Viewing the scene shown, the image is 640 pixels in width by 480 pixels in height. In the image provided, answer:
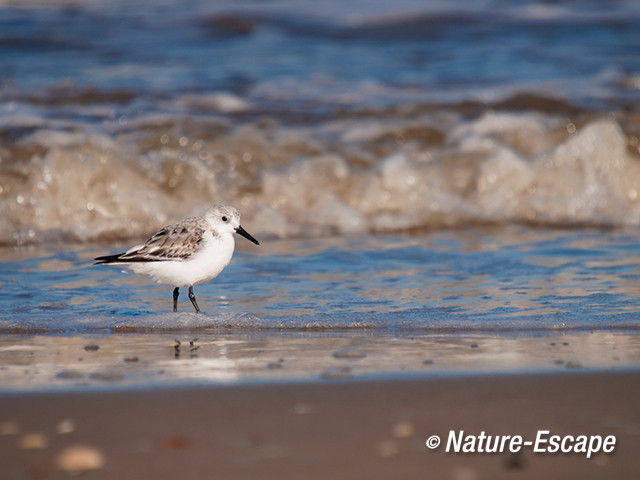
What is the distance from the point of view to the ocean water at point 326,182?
15.4 ft

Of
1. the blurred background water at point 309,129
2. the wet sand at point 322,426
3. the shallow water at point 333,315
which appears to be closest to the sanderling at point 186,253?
the shallow water at point 333,315

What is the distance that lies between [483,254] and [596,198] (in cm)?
277

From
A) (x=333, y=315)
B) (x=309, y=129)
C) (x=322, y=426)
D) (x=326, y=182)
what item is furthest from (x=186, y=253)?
(x=309, y=129)

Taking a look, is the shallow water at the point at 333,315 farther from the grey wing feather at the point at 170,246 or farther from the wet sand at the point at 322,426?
the grey wing feather at the point at 170,246

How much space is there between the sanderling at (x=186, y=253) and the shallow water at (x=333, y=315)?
23 centimetres

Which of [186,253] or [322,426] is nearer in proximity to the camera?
[322,426]

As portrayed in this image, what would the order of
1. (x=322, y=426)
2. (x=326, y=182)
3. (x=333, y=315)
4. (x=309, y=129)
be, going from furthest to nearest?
(x=309, y=129) < (x=326, y=182) < (x=333, y=315) < (x=322, y=426)

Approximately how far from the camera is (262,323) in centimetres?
510

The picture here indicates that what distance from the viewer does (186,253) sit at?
A: 218 inches

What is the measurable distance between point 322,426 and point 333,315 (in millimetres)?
2009

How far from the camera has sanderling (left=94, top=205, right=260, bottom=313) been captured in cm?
549

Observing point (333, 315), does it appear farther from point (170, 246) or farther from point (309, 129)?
point (309, 129)

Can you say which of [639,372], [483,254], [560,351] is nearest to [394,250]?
[483,254]

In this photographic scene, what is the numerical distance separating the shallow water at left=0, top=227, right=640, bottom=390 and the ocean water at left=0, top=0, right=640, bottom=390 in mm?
25
